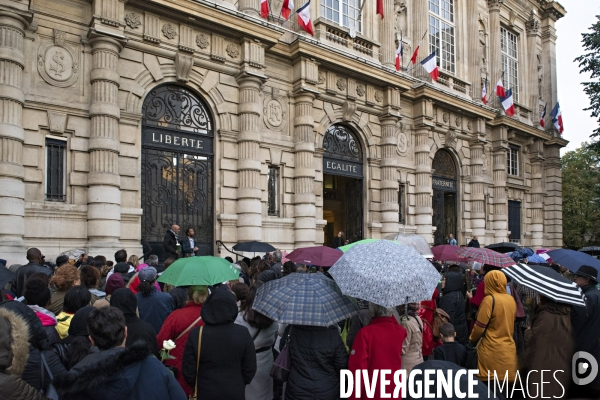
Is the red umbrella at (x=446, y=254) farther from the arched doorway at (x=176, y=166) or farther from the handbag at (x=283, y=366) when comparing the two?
the arched doorway at (x=176, y=166)

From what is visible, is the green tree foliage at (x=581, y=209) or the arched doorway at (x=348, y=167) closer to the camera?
the arched doorway at (x=348, y=167)

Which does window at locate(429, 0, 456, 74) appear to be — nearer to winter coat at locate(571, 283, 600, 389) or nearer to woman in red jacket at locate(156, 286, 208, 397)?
winter coat at locate(571, 283, 600, 389)

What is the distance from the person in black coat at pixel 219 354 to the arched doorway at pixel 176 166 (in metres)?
9.85

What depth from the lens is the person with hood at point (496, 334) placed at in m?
4.98

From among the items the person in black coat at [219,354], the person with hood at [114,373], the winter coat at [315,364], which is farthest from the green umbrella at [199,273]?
the person with hood at [114,373]

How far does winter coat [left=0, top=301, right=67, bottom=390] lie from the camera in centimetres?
332

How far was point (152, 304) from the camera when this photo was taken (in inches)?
214

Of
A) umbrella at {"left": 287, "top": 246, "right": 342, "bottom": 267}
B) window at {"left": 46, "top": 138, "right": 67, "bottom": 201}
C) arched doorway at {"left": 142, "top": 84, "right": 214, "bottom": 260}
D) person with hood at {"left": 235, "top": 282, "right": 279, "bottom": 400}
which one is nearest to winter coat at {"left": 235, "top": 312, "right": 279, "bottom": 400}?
person with hood at {"left": 235, "top": 282, "right": 279, "bottom": 400}

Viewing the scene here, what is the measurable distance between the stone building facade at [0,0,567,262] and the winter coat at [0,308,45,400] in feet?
29.0

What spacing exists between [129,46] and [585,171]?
44522mm

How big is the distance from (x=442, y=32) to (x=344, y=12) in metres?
7.05

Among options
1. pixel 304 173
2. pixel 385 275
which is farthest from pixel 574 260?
pixel 304 173

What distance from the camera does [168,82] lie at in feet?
45.8

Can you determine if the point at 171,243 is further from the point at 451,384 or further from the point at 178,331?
the point at 451,384
